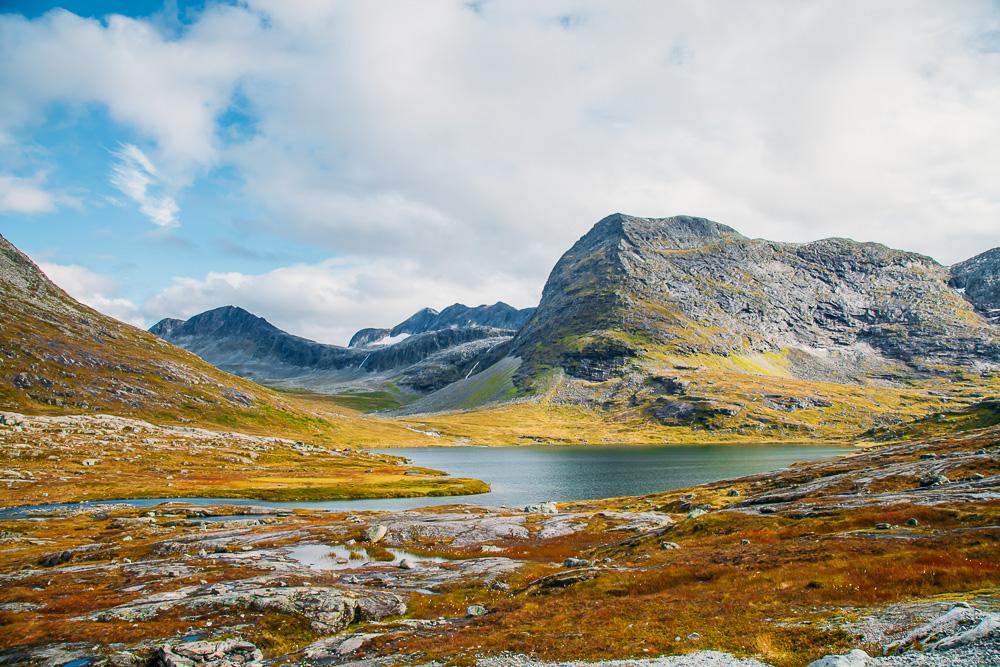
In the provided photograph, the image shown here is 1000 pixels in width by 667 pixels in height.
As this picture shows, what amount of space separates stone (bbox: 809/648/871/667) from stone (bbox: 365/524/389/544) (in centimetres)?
5837

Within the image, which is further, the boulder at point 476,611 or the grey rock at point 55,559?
the grey rock at point 55,559

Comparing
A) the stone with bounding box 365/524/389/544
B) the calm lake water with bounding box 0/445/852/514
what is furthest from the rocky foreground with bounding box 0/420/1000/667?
the calm lake water with bounding box 0/445/852/514

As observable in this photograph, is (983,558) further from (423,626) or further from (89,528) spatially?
(89,528)

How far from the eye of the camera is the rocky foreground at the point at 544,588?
23094mm

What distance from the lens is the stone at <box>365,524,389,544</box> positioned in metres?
68.9

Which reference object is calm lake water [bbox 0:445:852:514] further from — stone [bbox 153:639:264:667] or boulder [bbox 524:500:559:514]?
stone [bbox 153:639:264:667]

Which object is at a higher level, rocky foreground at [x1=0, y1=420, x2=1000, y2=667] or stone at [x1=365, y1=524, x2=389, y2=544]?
rocky foreground at [x1=0, y1=420, x2=1000, y2=667]

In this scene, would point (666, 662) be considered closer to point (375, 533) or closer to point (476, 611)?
point (476, 611)

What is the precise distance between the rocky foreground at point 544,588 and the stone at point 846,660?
117 millimetres

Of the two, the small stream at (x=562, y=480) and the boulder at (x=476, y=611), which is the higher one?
the boulder at (x=476, y=611)

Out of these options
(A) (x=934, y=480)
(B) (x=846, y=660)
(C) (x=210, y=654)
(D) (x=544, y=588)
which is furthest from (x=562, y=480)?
(B) (x=846, y=660)

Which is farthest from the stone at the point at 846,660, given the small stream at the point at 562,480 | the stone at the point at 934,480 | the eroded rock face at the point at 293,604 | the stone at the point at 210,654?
the small stream at the point at 562,480

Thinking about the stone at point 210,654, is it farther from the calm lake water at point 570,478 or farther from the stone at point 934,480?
the calm lake water at point 570,478

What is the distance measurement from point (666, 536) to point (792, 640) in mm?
40004
